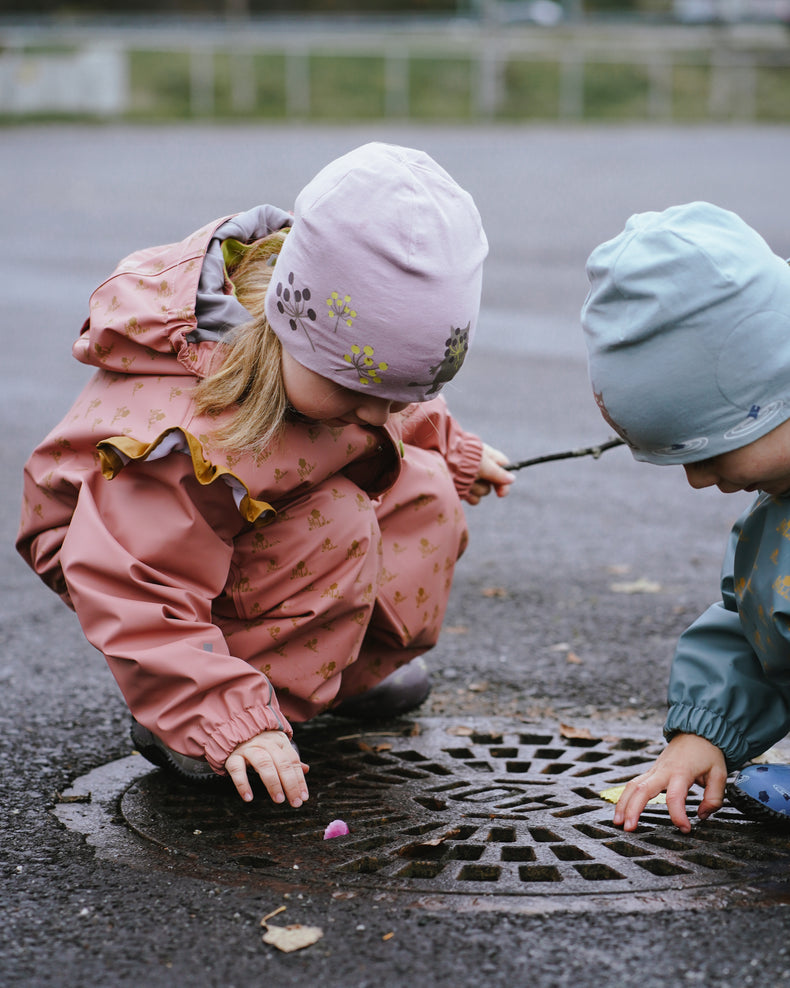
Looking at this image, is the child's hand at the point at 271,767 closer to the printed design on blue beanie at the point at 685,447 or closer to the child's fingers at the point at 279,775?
the child's fingers at the point at 279,775

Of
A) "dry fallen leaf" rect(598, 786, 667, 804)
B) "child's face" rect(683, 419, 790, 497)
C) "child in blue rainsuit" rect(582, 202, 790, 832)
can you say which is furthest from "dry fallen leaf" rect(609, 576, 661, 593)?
"child's face" rect(683, 419, 790, 497)

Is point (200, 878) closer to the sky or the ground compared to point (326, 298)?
closer to the ground

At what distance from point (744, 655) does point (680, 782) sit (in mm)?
231

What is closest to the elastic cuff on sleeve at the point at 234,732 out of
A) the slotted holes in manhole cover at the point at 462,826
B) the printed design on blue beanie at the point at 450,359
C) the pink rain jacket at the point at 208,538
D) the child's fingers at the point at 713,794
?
the pink rain jacket at the point at 208,538

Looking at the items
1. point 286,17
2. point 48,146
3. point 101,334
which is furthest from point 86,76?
point 101,334

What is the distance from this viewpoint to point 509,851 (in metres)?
2.05

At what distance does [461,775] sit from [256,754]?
1.55 feet

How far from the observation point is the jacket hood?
2.24 metres

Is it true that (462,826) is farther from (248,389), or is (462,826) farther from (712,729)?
(248,389)

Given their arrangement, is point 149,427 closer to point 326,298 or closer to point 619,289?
point 326,298

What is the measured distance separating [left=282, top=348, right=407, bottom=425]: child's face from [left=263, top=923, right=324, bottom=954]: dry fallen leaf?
0.78 m

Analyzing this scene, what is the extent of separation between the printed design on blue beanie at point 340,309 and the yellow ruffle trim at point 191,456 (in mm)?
279

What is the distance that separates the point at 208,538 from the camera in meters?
2.19

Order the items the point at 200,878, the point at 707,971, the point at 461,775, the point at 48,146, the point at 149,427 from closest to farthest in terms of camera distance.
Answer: the point at 707,971, the point at 200,878, the point at 149,427, the point at 461,775, the point at 48,146
